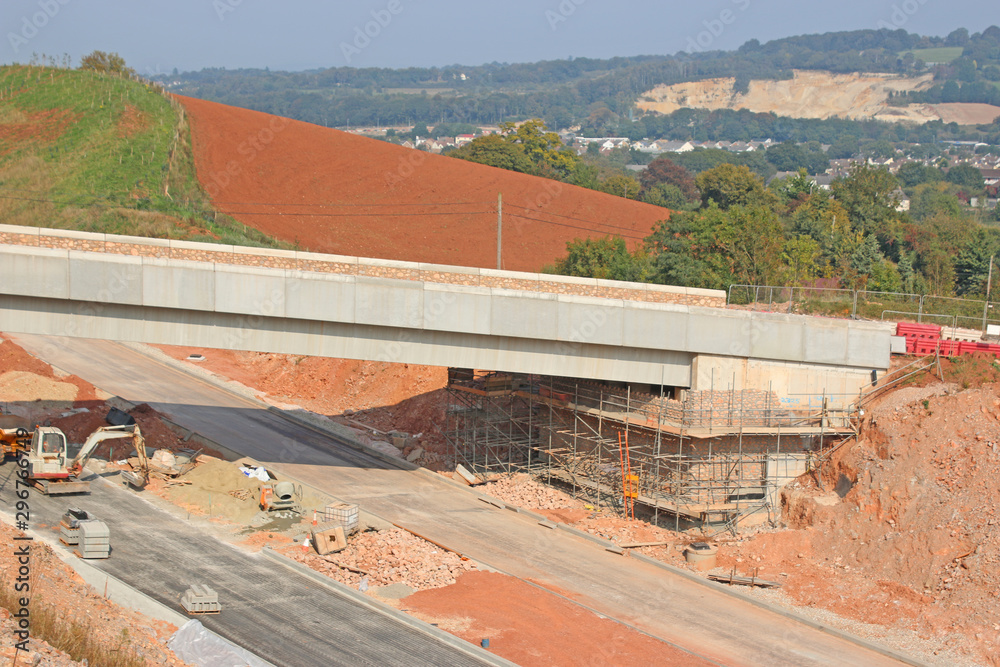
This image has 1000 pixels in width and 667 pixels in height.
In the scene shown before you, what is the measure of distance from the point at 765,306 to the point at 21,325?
28.4 meters


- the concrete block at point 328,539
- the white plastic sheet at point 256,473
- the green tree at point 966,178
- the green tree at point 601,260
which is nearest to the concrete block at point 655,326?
the concrete block at point 328,539

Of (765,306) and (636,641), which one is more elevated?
(765,306)

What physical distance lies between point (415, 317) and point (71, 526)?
12.5m

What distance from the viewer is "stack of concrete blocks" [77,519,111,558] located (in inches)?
1021

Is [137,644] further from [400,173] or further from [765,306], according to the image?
[400,173]

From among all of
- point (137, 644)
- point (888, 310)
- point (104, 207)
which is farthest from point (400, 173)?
point (137, 644)

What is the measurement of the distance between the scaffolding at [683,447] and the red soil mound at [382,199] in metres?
37.2

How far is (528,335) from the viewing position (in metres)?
32.9

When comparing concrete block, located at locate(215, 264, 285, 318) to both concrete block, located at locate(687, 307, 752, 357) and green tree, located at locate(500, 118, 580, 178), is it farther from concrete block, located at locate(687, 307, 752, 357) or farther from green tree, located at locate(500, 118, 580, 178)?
green tree, located at locate(500, 118, 580, 178)

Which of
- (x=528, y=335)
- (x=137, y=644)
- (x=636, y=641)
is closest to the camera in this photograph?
(x=137, y=644)

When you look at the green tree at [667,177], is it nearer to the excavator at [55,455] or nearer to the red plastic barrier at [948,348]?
the red plastic barrier at [948,348]

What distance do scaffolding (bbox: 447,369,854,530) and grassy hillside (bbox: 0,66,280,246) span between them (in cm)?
3086

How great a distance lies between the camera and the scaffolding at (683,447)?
3269 cm

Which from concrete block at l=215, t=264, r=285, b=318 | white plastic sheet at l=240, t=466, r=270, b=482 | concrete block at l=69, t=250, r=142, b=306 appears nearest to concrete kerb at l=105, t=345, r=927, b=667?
white plastic sheet at l=240, t=466, r=270, b=482
